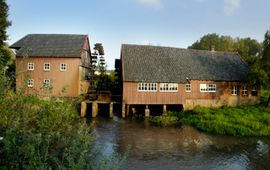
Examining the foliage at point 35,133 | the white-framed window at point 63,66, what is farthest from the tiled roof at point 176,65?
the foliage at point 35,133

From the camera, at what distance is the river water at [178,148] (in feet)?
57.1

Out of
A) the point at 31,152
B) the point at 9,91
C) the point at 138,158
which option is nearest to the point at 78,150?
the point at 31,152

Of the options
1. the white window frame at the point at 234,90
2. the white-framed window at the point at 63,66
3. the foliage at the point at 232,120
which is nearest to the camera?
the foliage at the point at 232,120

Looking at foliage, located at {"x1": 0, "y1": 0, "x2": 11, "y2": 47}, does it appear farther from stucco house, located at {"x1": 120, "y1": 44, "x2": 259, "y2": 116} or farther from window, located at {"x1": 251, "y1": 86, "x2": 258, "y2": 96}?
window, located at {"x1": 251, "y1": 86, "x2": 258, "y2": 96}

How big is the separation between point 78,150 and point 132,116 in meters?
24.5

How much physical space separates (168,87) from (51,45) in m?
15.3

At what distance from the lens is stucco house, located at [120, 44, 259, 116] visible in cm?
3219

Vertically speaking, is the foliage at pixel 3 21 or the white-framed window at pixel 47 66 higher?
the foliage at pixel 3 21

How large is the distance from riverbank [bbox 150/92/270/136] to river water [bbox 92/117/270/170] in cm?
113

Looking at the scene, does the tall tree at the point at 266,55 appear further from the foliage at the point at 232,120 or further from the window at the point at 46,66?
the window at the point at 46,66

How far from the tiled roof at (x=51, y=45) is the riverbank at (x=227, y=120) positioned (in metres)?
13.3

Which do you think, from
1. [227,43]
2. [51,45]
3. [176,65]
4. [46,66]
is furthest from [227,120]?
[227,43]

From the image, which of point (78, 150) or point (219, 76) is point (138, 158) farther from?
point (219, 76)

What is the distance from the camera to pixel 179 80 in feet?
108
